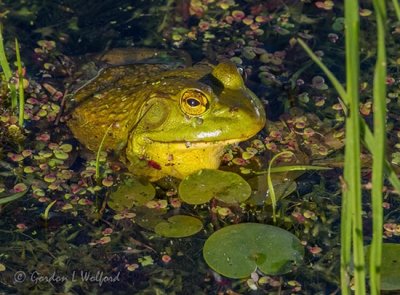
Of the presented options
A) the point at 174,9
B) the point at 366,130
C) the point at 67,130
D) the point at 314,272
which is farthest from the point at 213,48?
the point at 366,130

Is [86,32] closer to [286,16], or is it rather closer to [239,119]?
[286,16]

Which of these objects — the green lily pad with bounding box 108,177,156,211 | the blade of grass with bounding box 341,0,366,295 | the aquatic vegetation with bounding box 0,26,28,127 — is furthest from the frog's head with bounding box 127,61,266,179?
the blade of grass with bounding box 341,0,366,295

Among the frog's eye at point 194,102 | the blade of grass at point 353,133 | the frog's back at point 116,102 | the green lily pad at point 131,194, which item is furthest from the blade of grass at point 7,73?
the blade of grass at point 353,133

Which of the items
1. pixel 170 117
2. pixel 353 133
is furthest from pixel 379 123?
pixel 170 117

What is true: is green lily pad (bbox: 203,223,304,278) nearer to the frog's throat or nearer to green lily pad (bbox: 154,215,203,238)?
green lily pad (bbox: 154,215,203,238)
